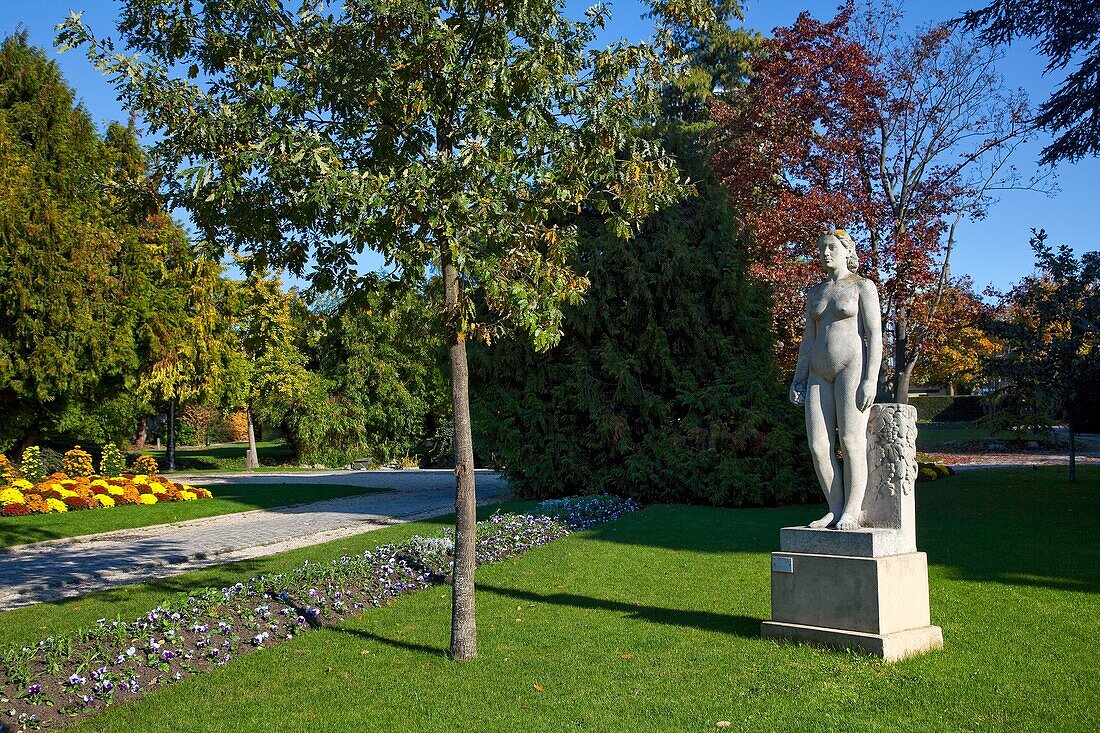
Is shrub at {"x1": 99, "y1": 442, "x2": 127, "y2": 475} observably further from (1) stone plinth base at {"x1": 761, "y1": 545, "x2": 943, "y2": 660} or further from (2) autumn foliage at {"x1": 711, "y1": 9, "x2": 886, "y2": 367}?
(1) stone plinth base at {"x1": 761, "y1": 545, "x2": 943, "y2": 660}

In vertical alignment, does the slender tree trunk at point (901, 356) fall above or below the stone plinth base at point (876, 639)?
above

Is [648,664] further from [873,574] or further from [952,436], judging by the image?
[952,436]

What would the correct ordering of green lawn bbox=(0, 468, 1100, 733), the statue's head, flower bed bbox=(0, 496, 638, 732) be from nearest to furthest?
1. green lawn bbox=(0, 468, 1100, 733)
2. flower bed bbox=(0, 496, 638, 732)
3. the statue's head

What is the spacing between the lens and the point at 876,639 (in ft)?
19.6

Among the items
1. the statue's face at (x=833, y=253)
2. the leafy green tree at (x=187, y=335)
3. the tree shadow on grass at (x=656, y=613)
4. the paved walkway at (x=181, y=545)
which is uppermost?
the leafy green tree at (x=187, y=335)

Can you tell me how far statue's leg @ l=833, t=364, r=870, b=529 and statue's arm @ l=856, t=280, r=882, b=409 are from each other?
0.06 meters

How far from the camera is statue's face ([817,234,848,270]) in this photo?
682 cm

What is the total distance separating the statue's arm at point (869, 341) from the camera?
662 cm

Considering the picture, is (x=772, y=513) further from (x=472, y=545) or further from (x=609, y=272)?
(x=472, y=545)

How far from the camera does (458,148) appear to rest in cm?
651

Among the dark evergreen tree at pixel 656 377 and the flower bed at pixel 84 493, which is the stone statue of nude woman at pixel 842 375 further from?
the flower bed at pixel 84 493

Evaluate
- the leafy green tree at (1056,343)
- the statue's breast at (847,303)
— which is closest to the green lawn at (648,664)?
the statue's breast at (847,303)

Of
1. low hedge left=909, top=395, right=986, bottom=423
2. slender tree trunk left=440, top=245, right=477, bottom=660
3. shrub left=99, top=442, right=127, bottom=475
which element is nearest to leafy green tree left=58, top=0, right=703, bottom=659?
slender tree trunk left=440, top=245, right=477, bottom=660

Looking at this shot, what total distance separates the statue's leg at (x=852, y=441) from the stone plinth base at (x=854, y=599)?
41 cm
